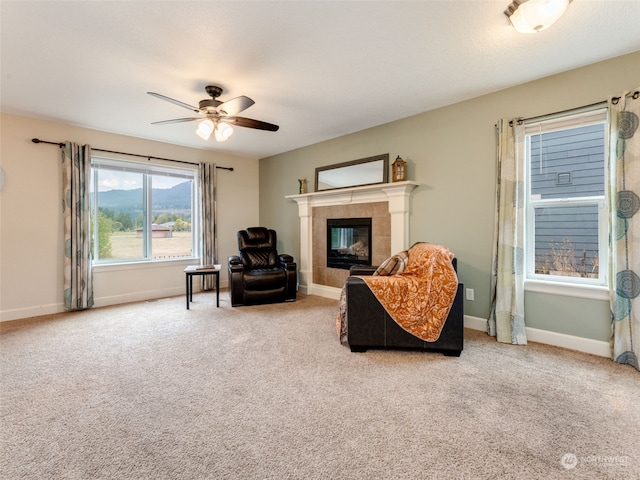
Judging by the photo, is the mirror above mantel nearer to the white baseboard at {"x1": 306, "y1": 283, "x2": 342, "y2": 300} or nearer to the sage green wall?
the sage green wall

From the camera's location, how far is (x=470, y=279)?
135 inches

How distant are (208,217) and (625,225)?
17.1 ft

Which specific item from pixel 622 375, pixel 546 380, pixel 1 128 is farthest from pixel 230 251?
pixel 622 375

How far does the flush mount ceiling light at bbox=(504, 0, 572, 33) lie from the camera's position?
1.80 meters

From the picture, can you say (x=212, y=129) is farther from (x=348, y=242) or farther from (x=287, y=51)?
(x=348, y=242)

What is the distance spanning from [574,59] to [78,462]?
4.31m

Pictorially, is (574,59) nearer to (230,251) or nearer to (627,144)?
(627,144)

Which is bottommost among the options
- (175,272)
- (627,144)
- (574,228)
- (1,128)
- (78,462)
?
(78,462)

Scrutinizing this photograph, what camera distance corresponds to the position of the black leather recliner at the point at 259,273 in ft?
14.1

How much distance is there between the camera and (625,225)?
2477 millimetres

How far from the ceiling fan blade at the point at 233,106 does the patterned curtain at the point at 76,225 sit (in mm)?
2528

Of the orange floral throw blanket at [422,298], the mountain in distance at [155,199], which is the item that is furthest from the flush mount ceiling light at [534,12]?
the mountain in distance at [155,199]

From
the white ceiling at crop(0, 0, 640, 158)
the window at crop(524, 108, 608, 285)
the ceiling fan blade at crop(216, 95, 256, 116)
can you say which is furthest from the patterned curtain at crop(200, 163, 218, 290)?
the window at crop(524, 108, 608, 285)

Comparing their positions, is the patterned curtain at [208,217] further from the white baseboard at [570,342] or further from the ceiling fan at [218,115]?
the white baseboard at [570,342]
